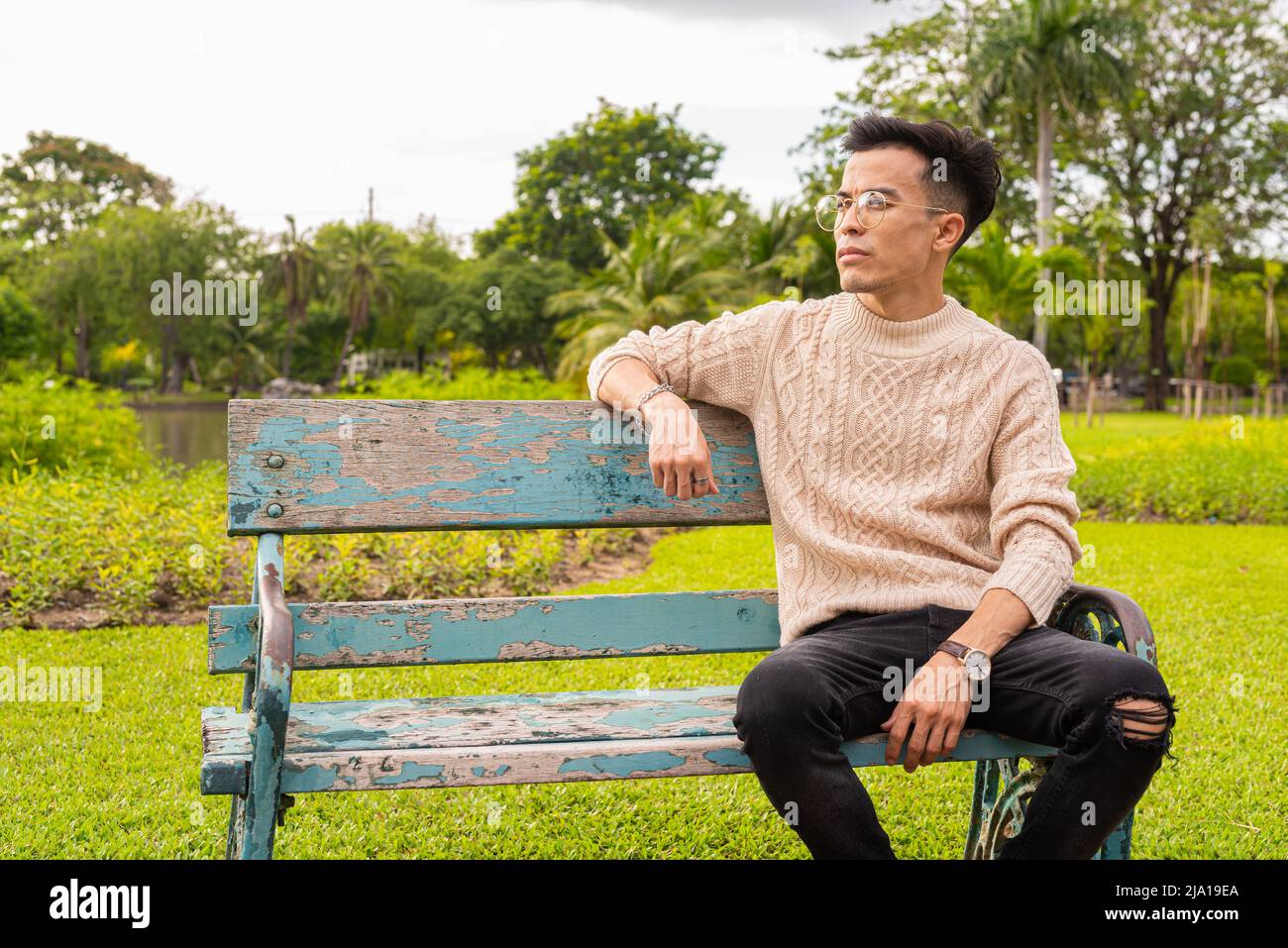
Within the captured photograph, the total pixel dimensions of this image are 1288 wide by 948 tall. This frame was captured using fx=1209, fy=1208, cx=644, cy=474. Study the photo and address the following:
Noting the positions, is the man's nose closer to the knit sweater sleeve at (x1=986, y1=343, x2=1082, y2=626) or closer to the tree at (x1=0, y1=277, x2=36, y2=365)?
the knit sweater sleeve at (x1=986, y1=343, x2=1082, y2=626)

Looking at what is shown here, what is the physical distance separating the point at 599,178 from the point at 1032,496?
43121mm

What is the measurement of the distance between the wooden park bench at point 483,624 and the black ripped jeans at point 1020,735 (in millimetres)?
93

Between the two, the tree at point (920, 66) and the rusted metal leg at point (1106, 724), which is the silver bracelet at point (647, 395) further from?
the tree at point (920, 66)

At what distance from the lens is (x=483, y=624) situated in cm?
271

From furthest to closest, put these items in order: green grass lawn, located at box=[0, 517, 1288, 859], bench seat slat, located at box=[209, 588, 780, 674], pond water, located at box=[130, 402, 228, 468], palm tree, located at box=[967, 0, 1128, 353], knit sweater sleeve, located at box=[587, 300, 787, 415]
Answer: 1. palm tree, located at box=[967, 0, 1128, 353]
2. pond water, located at box=[130, 402, 228, 468]
3. green grass lawn, located at box=[0, 517, 1288, 859]
4. knit sweater sleeve, located at box=[587, 300, 787, 415]
5. bench seat slat, located at box=[209, 588, 780, 674]

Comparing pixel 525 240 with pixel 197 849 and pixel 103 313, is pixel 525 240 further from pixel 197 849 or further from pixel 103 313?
pixel 197 849

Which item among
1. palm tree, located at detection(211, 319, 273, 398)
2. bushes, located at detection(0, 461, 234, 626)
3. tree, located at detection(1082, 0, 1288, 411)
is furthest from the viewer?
palm tree, located at detection(211, 319, 273, 398)

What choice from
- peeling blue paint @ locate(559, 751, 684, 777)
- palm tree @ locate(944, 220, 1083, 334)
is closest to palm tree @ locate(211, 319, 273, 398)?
palm tree @ locate(944, 220, 1083, 334)

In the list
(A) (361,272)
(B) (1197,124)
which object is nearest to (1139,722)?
(B) (1197,124)

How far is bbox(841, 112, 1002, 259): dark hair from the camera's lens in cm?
271

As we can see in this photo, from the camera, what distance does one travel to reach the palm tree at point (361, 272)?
52094mm

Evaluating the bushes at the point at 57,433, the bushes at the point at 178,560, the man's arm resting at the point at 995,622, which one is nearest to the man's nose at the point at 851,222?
the man's arm resting at the point at 995,622
